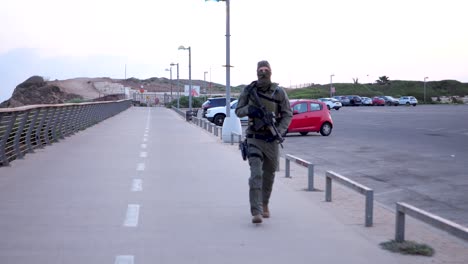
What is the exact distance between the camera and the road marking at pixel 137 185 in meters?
11.2

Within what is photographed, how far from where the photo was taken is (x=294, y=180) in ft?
42.4

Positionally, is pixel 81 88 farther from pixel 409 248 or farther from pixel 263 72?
pixel 409 248

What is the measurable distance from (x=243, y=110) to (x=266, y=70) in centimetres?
56

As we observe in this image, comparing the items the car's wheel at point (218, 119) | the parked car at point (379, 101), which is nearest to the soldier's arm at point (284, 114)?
the car's wheel at point (218, 119)

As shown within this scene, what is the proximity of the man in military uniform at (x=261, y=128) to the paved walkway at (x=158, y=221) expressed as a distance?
1.61ft

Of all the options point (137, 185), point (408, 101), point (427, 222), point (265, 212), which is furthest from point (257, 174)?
point (408, 101)

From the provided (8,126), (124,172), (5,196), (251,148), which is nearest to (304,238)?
(251,148)

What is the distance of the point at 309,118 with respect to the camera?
88.8ft

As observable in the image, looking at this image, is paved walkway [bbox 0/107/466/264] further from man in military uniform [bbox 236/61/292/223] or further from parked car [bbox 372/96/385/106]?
parked car [bbox 372/96/385/106]

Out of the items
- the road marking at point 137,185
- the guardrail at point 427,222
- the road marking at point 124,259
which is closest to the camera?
the guardrail at point 427,222

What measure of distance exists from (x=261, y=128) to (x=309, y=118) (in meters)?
19.3

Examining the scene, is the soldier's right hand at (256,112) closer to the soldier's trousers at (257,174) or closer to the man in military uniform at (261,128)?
the man in military uniform at (261,128)

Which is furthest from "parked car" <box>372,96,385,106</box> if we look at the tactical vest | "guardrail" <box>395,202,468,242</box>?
"guardrail" <box>395,202,468,242</box>

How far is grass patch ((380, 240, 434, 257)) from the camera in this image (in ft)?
22.4
